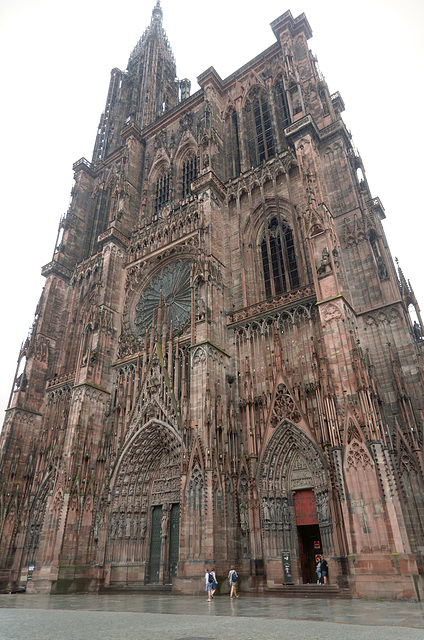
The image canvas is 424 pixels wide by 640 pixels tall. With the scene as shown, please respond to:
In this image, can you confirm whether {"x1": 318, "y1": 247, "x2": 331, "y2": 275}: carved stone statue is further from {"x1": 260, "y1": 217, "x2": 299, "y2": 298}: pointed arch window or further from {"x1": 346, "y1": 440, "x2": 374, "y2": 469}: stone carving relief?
{"x1": 346, "y1": 440, "x2": 374, "y2": 469}: stone carving relief

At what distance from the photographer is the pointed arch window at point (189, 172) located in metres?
29.8

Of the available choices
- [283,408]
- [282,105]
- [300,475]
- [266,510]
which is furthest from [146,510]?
[282,105]

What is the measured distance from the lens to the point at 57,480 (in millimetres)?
19906

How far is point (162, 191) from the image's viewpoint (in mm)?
31688

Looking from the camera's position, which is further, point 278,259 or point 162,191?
point 162,191

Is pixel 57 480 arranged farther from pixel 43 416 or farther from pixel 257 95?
pixel 257 95

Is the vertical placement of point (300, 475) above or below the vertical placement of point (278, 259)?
below

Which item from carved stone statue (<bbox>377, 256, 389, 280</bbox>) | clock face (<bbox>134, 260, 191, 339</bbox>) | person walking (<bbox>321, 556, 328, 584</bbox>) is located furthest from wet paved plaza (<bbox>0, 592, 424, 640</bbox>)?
clock face (<bbox>134, 260, 191, 339</bbox>)

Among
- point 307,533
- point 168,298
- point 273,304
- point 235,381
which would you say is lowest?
point 307,533

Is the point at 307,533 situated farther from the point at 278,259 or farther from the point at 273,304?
the point at 278,259

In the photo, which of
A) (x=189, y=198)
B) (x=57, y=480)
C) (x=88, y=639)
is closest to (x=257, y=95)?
(x=189, y=198)

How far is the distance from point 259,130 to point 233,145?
6.46ft

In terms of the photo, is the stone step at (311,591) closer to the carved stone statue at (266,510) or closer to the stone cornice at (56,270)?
the carved stone statue at (266,510)

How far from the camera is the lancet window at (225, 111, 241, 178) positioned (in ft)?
88.3
